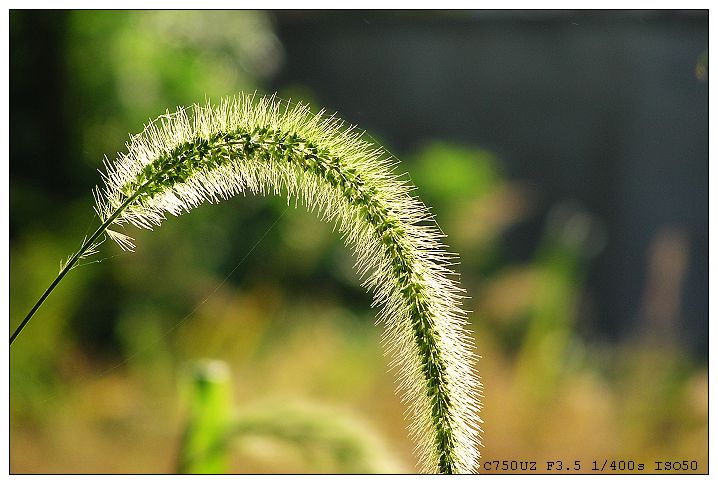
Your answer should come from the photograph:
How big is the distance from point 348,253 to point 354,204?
1.13m

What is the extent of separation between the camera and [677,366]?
142cm

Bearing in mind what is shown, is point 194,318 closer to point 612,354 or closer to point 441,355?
point 612,354

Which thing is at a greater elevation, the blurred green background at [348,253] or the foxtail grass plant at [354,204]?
the blurred green background at [348,253]

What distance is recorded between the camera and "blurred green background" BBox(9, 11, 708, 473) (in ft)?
4.24

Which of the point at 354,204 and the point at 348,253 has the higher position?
the point at 348,253

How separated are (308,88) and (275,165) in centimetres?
104

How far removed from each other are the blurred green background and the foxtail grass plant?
26.2 inches

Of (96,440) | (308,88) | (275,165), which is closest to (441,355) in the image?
(275,165)

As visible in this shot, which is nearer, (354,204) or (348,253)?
(354,204)

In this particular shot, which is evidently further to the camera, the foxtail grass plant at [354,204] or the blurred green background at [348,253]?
the blurred green background at [348,253]

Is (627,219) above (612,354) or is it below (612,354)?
above

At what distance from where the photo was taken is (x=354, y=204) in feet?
1.64

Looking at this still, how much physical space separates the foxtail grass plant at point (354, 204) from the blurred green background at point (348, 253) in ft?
2.18

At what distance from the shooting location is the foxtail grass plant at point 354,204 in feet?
1.62
